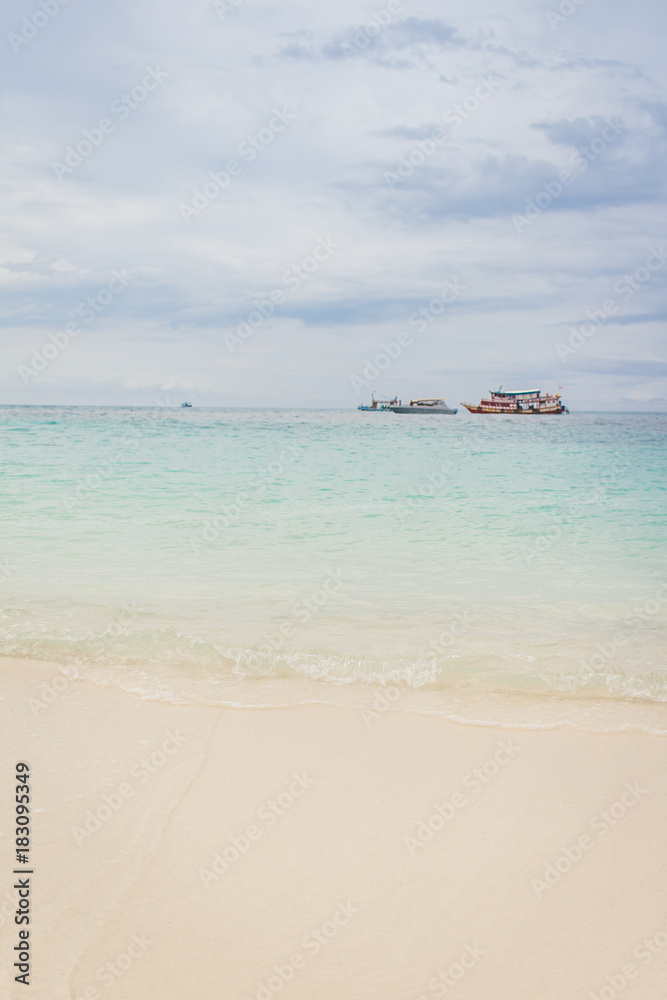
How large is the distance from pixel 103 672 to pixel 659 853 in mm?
3877

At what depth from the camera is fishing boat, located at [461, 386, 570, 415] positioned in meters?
112

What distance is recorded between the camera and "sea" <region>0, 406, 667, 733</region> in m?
4.83

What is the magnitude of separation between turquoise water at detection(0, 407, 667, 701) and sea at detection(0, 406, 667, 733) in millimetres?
32

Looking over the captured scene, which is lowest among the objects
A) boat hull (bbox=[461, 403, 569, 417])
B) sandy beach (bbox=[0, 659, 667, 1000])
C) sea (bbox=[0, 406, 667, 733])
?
sandy beach (bbox=[0, 659, 667, 1000])

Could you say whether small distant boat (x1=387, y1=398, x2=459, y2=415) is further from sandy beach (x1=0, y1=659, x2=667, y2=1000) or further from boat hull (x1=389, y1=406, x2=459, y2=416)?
sandy beach (x1=0, y1=659, x2=667, y2=1000)

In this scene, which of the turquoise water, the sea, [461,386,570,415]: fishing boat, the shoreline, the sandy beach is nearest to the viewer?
the sandy beach

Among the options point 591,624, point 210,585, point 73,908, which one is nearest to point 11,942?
point 73,908

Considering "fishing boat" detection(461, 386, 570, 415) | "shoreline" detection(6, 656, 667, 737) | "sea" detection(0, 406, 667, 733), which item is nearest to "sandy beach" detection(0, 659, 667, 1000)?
"shoreline" detection(6, 656, 667, 737)

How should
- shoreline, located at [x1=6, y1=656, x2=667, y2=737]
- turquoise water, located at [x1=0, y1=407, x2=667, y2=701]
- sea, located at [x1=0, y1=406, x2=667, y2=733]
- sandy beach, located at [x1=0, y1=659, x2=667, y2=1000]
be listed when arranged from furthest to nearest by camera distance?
turquoise water, located at [x1=0, y1=407, x2=667, y2=701]
sea, located at [x1=0, y1=406, x2=667, y2=733]
shoreline, located at [x1=6, y1=656, x2=667, y2=737]
sandy beach, located at [x1=0, y1=659, x2=667, y2=1000]

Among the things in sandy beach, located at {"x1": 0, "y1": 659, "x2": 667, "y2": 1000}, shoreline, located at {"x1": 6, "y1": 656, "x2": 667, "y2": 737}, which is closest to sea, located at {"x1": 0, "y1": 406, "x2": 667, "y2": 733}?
shoreline, located at {"x1": 6, "y1": 656, "x2": 667, "y2": 737}

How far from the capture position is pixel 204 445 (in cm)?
3322

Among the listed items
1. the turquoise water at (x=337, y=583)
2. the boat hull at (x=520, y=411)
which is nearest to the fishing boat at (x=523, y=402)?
the boat hull at (x=520, y=411)

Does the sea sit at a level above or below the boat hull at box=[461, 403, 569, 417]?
below

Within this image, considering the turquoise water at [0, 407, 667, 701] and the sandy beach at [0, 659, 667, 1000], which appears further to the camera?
the turquoise water at [0, 407, 667, 701]
